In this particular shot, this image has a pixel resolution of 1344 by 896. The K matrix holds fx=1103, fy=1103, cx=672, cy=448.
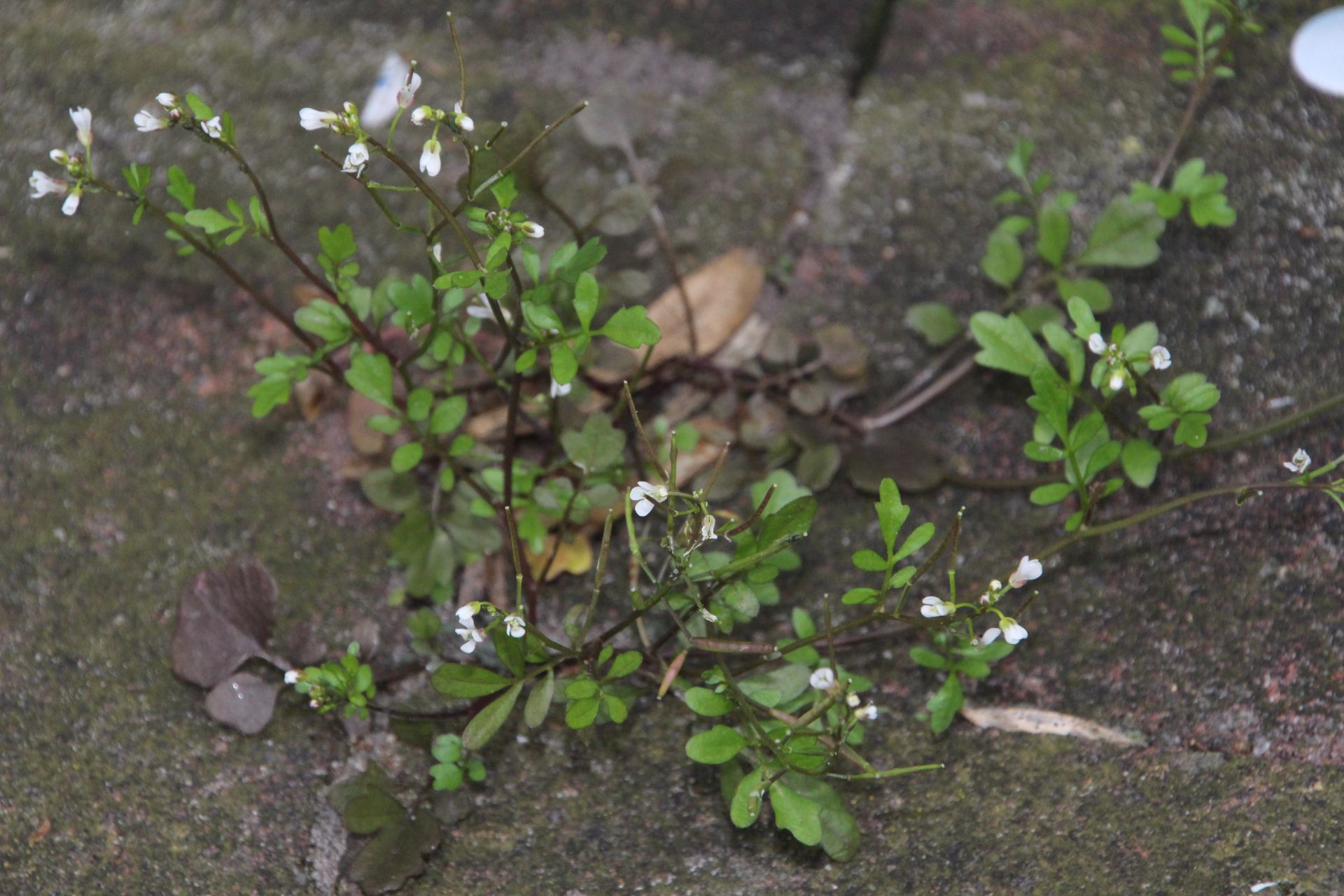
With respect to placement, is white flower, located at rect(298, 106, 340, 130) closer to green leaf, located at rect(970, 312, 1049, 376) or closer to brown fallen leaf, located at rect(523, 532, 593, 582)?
brown fallen leaf, located at rect(523, 532, 593, 582)

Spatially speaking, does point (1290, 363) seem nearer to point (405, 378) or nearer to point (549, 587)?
point (549, 587)

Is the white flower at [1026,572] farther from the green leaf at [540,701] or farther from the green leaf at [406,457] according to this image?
the green leaf at [406,457]

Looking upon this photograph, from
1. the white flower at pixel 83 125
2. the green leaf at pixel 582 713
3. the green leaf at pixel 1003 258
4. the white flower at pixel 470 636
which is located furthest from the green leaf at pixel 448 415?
the green leaf at pixel 1003 258

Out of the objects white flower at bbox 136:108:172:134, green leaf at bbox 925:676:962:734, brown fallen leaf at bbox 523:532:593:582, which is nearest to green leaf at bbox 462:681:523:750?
brown fallen leaf at bbox 523:532:593:582

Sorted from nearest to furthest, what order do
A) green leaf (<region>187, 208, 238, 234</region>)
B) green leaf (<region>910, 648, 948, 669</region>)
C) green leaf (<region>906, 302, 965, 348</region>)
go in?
1. green leaf (<region>187, 208, 238, 234</region>)
2. green leaf (<region>910, 648, 948, 669</region>)
3. green leaf (<region>906, 302, 965, 348</region>)

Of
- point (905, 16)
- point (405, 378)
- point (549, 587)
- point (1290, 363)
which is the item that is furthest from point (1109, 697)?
point (905, 16)

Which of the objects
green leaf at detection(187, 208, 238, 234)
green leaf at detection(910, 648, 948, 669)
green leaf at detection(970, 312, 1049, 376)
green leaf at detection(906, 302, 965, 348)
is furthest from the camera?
green leaf at detection(906, 302, 965, 348)
